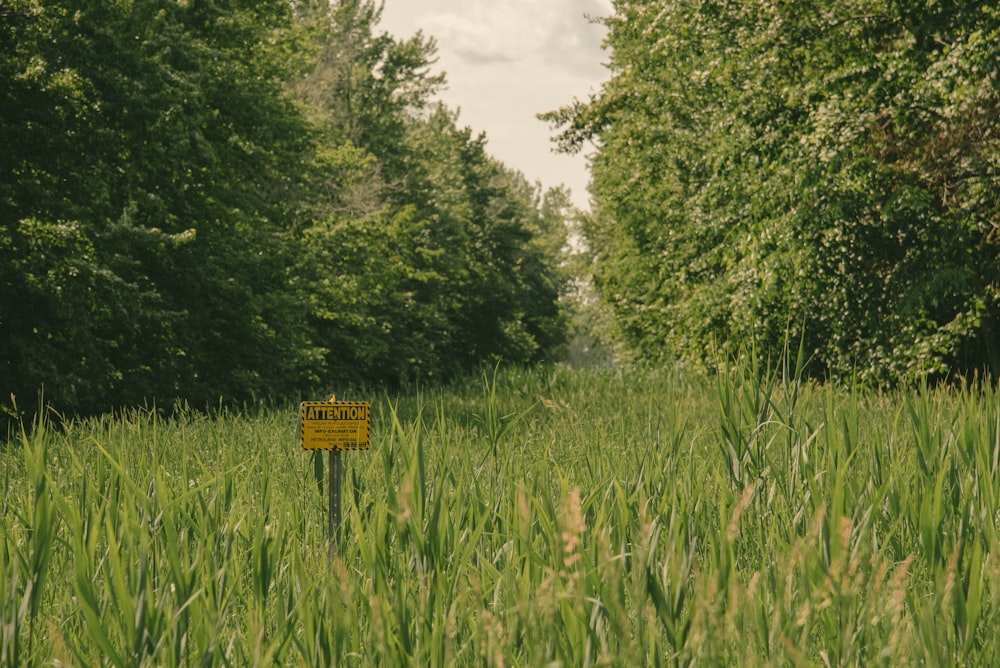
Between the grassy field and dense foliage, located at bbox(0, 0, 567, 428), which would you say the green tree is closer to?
dense foliage, located at bbox(0, 0, 567, 428)

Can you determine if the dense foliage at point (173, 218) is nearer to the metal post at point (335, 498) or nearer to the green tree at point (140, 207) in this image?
the green tree at point (140, 207)

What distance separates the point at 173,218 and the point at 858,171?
9.99 metres

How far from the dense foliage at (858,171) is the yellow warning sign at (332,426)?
23.0 feet

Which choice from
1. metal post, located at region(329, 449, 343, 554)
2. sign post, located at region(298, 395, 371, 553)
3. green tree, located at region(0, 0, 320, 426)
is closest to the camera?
metal post, located at region(329, 449, 343, 554)

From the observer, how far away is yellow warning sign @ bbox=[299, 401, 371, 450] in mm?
3084

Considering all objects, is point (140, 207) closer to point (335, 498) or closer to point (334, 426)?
point (334, 426)

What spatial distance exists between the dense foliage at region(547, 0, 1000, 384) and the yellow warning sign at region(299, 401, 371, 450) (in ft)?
23.0

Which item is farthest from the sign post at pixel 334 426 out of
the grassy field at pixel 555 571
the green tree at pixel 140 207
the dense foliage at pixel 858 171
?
the green tree at pixel 140 207

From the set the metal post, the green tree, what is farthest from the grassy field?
the green tree

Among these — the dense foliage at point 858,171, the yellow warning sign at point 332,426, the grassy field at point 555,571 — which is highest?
the dense foliage at point 858,171

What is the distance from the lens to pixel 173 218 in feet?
45.3

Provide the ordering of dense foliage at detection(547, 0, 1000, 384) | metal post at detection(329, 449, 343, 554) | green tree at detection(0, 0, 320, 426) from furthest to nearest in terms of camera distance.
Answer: green tree at detection(0, 0, 320, 426), dense foliage at detection(547, 0, 1000, 384), metal post at detection(329, 449, 343, 554)

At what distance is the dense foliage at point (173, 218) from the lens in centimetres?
1160

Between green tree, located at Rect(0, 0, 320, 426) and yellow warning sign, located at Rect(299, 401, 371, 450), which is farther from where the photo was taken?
green tree, located at Rect(0, 0, 320, 426)
